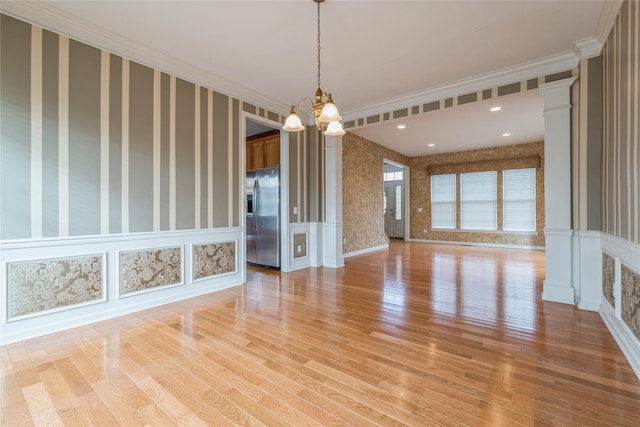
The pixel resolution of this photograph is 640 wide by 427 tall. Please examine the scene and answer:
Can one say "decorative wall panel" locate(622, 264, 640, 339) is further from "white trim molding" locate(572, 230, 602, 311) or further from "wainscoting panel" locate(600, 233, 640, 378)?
"white trim molding" locate(572, 230, 602, 311)

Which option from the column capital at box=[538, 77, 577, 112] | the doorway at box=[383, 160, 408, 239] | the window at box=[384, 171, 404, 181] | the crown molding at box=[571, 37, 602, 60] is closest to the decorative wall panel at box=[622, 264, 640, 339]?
the column capital at box=[538, 77, 577, 112]

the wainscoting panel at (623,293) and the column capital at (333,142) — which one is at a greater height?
the column capital at (333,142)

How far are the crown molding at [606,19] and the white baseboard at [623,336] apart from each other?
2.64 meters

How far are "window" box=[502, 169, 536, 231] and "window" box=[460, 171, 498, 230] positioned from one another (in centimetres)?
25

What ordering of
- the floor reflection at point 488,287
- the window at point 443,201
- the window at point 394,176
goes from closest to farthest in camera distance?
the floor reflection at point 488,287
the window at point 443,201
the window at point 394,176

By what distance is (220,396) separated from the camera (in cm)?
171

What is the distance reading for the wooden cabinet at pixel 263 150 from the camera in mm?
5381

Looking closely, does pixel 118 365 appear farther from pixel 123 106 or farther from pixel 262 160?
pixel 262 160

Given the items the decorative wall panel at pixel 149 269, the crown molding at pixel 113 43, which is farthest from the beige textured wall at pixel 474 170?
the decorative wall panel at pixel 149 269

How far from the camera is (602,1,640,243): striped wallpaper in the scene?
2082mm

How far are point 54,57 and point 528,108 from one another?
6.67 m

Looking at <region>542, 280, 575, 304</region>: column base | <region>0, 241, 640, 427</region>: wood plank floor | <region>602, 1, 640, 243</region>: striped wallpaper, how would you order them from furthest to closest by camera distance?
<region>542, 280, 575, 304</region>: column base
<region>602, 1, 640, 243</region>: striped wallpaper
<region>0, 241, 640, 427</region>: wood plank floor

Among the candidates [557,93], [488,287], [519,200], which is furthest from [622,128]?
[519,200]

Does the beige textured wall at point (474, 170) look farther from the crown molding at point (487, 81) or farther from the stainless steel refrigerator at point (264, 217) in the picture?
the stainless steel refrigerator at point (264, 217)
